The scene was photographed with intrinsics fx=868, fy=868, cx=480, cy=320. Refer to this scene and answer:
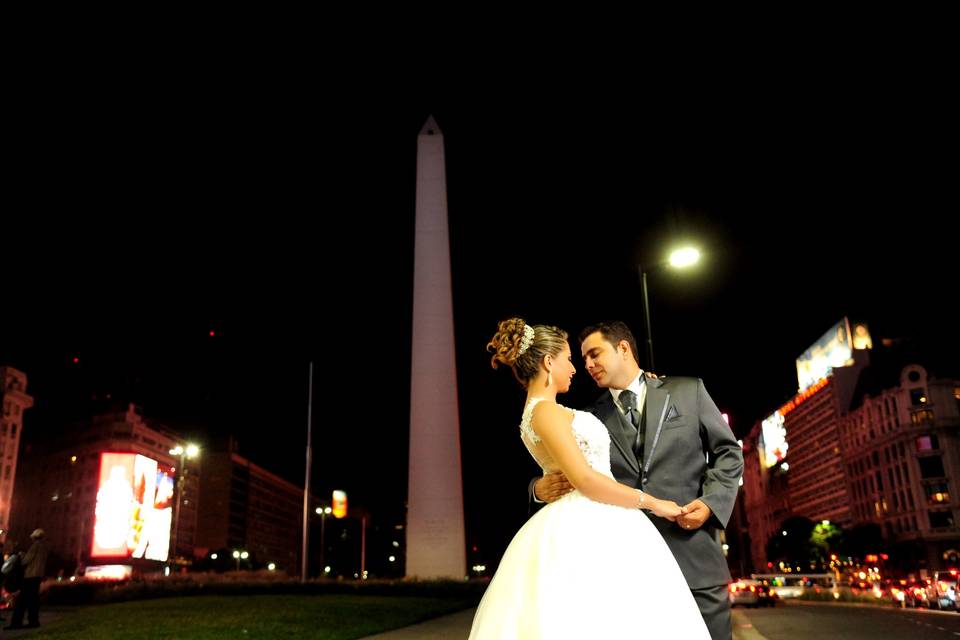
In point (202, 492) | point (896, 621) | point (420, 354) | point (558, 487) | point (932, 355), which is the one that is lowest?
point (896, 621)

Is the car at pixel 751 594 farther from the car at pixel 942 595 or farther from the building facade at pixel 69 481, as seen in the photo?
the building facade at pixel 69 481

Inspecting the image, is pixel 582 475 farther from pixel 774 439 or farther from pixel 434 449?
pixel 774 439

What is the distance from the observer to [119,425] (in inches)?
5556

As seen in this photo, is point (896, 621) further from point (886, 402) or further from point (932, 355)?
point (932, 355)

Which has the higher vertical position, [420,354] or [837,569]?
[420,354]

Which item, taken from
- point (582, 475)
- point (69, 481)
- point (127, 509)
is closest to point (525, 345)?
point (582, 475)

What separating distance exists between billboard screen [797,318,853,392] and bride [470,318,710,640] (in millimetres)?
155621

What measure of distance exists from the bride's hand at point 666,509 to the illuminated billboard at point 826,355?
155541 mm

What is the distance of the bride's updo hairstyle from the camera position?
4973 mm

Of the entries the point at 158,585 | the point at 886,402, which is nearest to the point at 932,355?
the point at 886,402

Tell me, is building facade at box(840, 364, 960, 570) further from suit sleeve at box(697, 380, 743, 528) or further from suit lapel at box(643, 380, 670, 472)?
suit lapel at box(643, 380, 670, 472)

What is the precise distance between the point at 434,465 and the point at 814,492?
149647 millimetres

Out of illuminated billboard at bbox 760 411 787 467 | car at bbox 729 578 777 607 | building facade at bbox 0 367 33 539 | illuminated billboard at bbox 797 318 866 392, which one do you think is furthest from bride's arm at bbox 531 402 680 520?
illuminated billboard at bbox 760 411 787 467

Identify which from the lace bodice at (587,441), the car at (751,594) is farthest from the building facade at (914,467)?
the lace bodice at (587,441)
